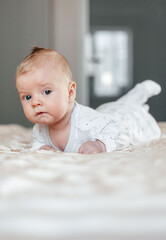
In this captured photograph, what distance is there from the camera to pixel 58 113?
1075 millimetres

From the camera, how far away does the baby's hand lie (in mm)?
1000

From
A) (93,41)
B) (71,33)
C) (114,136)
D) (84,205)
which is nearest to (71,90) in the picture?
(114,136)

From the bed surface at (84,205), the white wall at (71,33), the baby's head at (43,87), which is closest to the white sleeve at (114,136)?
the baby's head at (43,87)

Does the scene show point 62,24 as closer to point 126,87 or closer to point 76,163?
point 126,87

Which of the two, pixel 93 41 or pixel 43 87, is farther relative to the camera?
pixel 93 41

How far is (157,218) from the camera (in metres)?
0.44

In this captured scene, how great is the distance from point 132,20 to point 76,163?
4174 mm

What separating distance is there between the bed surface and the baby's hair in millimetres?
521

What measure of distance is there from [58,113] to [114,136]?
20 cm

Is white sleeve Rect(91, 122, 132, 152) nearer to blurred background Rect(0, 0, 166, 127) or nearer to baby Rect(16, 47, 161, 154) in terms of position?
baby Rect(16, 47, 161, 154)

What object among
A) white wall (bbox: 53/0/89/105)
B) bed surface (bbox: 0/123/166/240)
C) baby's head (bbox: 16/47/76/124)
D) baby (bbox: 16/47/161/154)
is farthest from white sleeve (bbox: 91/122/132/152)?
white wall (bbox: 53/0/89/105)

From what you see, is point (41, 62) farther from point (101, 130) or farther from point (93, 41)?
point (93, 41)

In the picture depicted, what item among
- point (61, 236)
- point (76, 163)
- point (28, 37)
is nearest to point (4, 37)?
point (28, 37)

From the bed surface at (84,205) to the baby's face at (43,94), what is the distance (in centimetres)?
47
